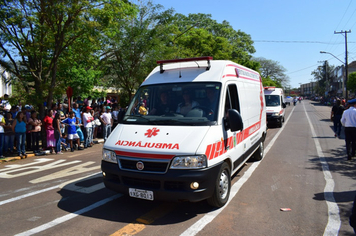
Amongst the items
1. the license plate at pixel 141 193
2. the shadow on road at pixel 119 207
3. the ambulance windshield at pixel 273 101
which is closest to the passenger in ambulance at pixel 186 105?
the license plate at pixel 141 193

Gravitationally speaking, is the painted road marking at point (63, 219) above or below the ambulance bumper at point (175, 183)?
below

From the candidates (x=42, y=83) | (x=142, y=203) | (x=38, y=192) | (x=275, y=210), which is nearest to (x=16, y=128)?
(x=42, y=83)

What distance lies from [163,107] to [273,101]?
15.2 meters

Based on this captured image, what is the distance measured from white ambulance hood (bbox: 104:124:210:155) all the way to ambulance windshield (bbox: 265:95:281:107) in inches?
600

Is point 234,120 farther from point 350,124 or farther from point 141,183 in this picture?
point 350,124

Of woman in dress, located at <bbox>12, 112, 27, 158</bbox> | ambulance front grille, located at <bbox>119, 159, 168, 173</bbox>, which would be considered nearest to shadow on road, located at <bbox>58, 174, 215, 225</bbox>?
ambulance front grille, located at <bbox>119, 159, 168, 173</bbox>

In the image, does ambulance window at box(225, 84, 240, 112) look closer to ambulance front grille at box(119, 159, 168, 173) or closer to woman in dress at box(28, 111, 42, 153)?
ambulance front grille at box(119, 159, 168, 173)

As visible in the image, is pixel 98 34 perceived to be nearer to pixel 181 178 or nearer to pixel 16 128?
pixel 16 128

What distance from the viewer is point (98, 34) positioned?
11898 millimetres

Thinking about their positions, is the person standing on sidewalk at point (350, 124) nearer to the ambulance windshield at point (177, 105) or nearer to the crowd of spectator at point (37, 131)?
the ambulance windshield at point (177, 105)

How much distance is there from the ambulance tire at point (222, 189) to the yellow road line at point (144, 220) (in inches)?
31.5

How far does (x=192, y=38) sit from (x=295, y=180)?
25.1 meters

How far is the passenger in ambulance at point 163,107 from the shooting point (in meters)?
5.37

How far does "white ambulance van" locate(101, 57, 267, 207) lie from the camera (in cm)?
443
